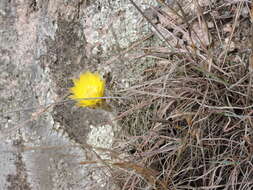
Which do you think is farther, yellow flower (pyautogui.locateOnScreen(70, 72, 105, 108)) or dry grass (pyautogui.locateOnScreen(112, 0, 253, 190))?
yellow flower (pyautogui.locateOnScreen(70, 72, 105, 108))

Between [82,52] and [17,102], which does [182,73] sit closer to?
[82,52]

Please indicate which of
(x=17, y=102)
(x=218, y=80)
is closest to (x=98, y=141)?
(x=17, y=102)

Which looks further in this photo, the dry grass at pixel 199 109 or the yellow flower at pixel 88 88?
the yellow flower at pixel 88 88

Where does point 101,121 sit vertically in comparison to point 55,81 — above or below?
below
